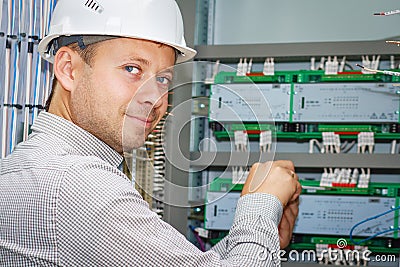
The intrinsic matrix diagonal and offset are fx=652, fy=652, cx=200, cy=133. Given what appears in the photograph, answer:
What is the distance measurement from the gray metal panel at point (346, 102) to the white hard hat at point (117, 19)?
161 centimetres

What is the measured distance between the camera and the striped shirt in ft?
2.51

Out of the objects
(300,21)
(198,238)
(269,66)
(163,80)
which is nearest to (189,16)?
(269,66)

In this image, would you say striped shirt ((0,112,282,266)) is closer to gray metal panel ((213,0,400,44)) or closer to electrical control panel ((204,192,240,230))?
electrical control panel ((204,192,240,230))

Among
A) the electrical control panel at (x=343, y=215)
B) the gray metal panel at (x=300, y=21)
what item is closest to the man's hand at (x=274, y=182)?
the electrical control panel at (x=343, y=215)

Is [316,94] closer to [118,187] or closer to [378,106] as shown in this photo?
[378,106]

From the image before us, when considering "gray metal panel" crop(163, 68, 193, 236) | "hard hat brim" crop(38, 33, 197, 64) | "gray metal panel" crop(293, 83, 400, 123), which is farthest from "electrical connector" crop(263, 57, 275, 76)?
"hard hat brim" crop(38, 33, 197, 64)

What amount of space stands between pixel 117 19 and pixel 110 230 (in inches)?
14.5

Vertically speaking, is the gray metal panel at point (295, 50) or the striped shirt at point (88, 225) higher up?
the gray metal panel at point (295, 50)

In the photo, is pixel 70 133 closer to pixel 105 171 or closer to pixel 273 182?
pixel 105 171

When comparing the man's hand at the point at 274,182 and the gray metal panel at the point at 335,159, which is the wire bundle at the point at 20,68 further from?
the man's hand at the point at 274,182

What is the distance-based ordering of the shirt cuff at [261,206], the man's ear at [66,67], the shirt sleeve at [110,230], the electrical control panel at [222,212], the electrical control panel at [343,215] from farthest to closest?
Answer: 1. the electrical control panel at [222,212]
2. the electrical control panel at [343,215]
3. the man's ear at [66,67]
4. the shirt cuff at [261,206]
5. the shirt sleeve at [110,230]

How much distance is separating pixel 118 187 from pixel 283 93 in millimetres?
1932

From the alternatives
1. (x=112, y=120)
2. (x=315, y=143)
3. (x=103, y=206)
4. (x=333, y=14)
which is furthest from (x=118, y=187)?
(x=333, y=14)

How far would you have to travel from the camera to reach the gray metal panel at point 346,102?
2.53 m
